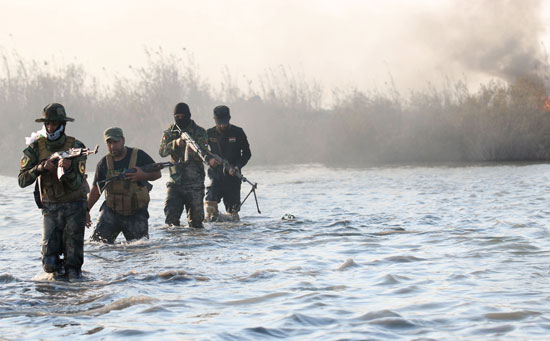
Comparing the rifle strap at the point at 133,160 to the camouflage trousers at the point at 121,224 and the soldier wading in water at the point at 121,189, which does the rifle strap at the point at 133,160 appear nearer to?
the soldier wading in water at the point at 121,189

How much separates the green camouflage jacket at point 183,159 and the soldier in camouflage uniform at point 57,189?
373cm

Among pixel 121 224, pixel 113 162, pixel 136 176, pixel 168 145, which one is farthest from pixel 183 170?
pixel 136 176

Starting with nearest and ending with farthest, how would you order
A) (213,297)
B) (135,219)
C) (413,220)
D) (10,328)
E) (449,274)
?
1. (10,328)
2. (213,297)
3. (449,274)
4. (135,219)
5. (413,220)

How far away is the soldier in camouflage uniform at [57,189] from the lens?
7086 millimetres

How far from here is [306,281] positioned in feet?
25.1

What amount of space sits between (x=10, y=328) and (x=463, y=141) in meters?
30.5

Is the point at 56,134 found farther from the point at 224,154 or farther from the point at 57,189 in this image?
the point at 224,154

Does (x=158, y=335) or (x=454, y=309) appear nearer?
(x=158, y=335)

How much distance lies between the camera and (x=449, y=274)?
309 inches

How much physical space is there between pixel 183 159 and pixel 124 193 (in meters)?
1.93

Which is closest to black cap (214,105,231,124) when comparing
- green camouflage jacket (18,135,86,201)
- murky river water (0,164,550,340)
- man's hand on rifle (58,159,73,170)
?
murky river water (0,164,550,340)

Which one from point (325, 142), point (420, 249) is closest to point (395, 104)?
point (325, 142)

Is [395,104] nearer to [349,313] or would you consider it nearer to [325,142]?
[325,142]

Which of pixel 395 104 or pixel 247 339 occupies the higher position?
pixel 395 104
